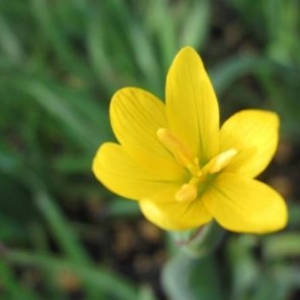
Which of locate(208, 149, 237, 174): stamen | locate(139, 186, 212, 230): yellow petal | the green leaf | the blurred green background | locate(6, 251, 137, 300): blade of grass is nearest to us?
locate(139, 186, 212, 230): yellow petal

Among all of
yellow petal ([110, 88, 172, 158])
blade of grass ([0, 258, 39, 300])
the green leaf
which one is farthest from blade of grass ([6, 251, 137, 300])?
yellow petal ([110, 88, 172, 158])

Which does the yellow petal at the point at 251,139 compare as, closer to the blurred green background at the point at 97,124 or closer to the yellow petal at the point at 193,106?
the yellow petal at the point at 193,106

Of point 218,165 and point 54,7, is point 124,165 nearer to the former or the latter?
point 218,165

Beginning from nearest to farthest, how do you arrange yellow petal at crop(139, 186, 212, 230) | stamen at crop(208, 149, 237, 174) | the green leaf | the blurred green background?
1. yellow petal at crop(139, 186, 212, 230)
2. stamen at crop(208, 149, 237, 174)
3. the green leaf
4. the blurred green background

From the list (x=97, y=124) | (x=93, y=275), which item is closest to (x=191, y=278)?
(x=93, y=275)

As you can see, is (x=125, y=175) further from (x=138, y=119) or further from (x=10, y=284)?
(x=10, y=284)

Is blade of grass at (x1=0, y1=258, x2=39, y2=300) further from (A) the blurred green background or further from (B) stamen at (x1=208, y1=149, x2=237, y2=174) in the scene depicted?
(B) stamen at (x1=208, y1=149, x2=237, y2=174)

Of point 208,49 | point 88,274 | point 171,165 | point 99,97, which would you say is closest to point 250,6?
point 208,49
